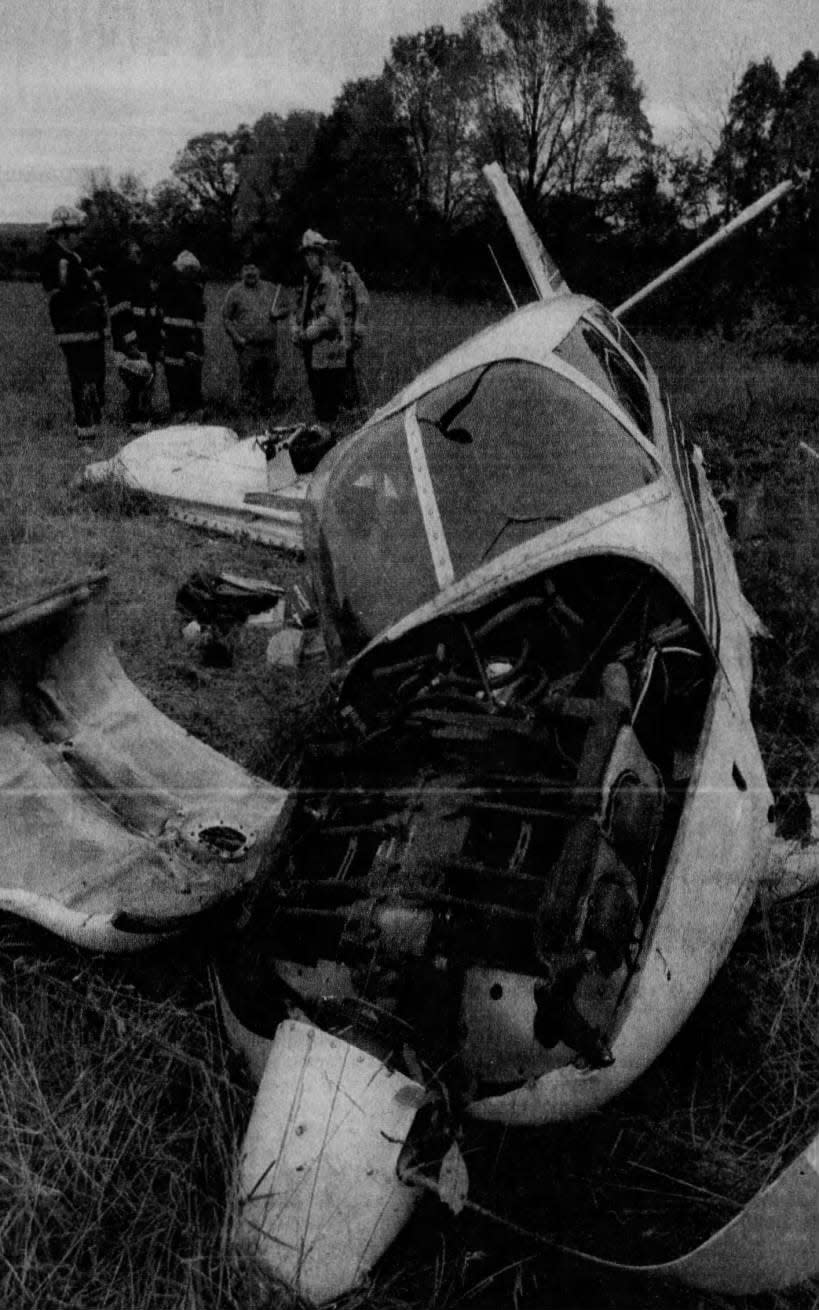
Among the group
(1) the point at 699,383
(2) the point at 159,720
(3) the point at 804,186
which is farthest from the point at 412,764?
(3) the point at 804,186

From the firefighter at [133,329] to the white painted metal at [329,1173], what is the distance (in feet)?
30.6

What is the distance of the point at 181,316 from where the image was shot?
11.2 metres

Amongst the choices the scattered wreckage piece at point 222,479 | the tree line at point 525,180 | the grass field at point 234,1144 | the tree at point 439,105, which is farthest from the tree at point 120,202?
the grass field at point 234,1144

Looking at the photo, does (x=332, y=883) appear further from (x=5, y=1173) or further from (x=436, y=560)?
(x=436, y=560)

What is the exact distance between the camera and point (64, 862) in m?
3.81

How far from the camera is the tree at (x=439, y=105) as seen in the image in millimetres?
25984

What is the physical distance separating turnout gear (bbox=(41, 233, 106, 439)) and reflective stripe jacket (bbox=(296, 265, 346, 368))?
6.80 feet

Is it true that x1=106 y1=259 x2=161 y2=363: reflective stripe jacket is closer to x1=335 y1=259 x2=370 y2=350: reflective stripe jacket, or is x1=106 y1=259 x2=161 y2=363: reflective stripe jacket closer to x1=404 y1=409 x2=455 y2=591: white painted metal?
x1=335 y1=259 x2=370 y2=350: reflective stripe jacket

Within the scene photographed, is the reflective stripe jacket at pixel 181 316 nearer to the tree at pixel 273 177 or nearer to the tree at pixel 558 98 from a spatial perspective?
the tree at pixel 273 177

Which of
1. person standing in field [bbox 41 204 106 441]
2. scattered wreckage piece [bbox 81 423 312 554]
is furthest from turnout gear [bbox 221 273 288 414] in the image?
scattered wreckage piece [bbox 81 423 312 554]

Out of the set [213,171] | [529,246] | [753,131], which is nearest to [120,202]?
[213,171]

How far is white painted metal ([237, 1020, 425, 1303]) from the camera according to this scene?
2375 millimetres

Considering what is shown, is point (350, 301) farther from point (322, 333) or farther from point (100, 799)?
point (100, 799)

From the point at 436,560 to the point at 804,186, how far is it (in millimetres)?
15741
